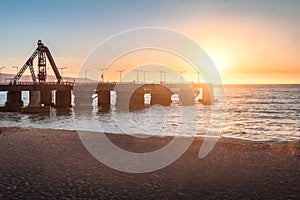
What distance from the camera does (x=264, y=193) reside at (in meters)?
11.6

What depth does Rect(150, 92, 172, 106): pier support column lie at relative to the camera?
102m

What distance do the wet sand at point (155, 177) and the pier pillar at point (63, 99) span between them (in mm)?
64780

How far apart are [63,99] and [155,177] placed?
7444 cm

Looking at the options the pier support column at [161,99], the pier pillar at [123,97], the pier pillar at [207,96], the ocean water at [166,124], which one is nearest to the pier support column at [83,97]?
the pier pillar at [123,97]

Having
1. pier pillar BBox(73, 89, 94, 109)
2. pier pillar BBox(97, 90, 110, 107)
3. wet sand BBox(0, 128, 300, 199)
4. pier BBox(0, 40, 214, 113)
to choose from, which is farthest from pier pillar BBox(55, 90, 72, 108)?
wet sand BBox(0, 128, 300, 199)

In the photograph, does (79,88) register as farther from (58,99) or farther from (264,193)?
(264,193)

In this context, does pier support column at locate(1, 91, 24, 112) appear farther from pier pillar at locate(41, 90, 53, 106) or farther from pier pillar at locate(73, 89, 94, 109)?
pier pillar at locate(73, 89, 94, 109)

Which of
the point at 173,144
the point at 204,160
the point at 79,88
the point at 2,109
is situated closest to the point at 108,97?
the point at 79,88

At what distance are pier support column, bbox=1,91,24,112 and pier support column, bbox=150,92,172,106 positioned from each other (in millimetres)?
39667

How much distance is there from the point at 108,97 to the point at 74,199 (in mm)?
89669

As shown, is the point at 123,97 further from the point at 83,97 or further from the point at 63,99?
the point at 63,99

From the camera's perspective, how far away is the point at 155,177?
13906 mm

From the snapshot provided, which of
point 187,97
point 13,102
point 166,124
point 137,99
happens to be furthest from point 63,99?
point 166,124

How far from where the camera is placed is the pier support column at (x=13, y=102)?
70188mm
